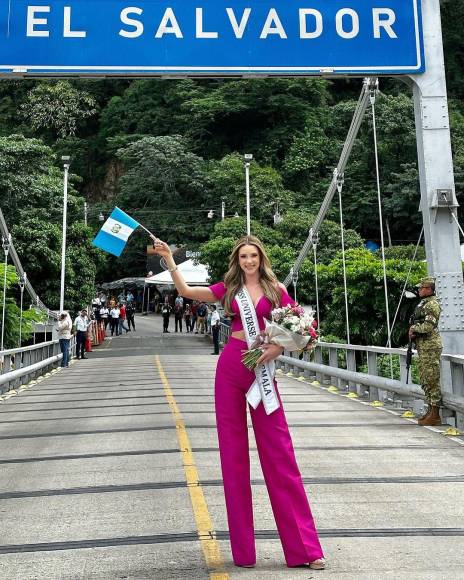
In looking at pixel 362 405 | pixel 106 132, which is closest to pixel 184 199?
pixel 106 132

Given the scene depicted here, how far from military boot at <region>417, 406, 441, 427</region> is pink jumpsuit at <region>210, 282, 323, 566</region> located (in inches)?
250

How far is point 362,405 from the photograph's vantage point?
45.2 feet

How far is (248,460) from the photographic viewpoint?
477 centimetres

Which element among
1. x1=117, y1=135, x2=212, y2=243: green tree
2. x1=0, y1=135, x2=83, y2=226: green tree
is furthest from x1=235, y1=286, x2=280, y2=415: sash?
x1=117, y1=135, x2=212, y2=243: green tree

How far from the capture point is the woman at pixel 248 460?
4625 mm

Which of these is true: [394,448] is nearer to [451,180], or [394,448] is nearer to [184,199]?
[451,180]

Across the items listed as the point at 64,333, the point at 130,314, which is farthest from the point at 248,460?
the point at 130,314

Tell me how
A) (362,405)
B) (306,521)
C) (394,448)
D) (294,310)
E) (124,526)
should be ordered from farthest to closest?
1. (362,405)
2. (394,448)
3. (124,526)
4. (294,310)
5. (306,521)

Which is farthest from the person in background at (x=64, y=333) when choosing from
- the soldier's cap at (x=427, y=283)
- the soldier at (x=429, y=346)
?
the soldier at (x=429, y=346)

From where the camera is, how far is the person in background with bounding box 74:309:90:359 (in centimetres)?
3033

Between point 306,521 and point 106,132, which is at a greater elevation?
point 106,132

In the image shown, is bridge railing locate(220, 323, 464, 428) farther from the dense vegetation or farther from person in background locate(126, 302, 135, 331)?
person in background locate(126, 302, 135, 331)

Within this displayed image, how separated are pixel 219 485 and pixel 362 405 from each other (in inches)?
278

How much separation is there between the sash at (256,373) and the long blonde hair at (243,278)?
0.07 m
